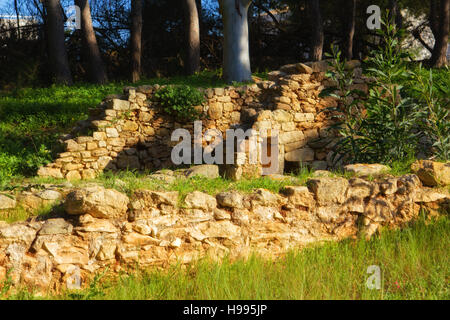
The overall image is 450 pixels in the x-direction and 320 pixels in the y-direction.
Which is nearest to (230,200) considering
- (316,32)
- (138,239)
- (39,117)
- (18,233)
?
(138,239)

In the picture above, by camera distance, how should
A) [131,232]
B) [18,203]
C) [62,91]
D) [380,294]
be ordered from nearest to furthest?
[380,294]
[131,232]
[18,203]
[62,91]

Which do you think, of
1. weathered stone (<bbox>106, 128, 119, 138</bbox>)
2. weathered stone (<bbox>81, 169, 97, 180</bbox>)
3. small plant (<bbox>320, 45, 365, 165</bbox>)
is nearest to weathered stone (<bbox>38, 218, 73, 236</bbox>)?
small plant (<bbox>320, 45, 365, 165</bbox>)

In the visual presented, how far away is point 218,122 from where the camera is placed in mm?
8289

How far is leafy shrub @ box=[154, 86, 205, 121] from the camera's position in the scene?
7949 millimetres

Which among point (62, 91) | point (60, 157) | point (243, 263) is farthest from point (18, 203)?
point (62, 91)

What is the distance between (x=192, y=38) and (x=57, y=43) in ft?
13.9

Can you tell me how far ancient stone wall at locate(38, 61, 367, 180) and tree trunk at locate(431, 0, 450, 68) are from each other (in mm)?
5912

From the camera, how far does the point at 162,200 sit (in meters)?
3.23

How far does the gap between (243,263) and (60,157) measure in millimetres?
4974

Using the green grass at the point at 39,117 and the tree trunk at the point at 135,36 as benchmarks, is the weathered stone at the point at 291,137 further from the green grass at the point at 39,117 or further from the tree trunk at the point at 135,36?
the tree trunk at the point at 135,36

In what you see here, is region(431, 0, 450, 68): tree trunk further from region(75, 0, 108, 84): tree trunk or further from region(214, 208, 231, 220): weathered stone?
region(214, 208, 231, 220): weathered stone

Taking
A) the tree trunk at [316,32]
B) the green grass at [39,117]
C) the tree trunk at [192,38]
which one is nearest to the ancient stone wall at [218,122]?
the green grass at [39,117]

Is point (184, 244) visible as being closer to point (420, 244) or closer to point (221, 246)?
point (221, 246)

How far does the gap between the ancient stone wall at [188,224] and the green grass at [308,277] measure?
14 cm
